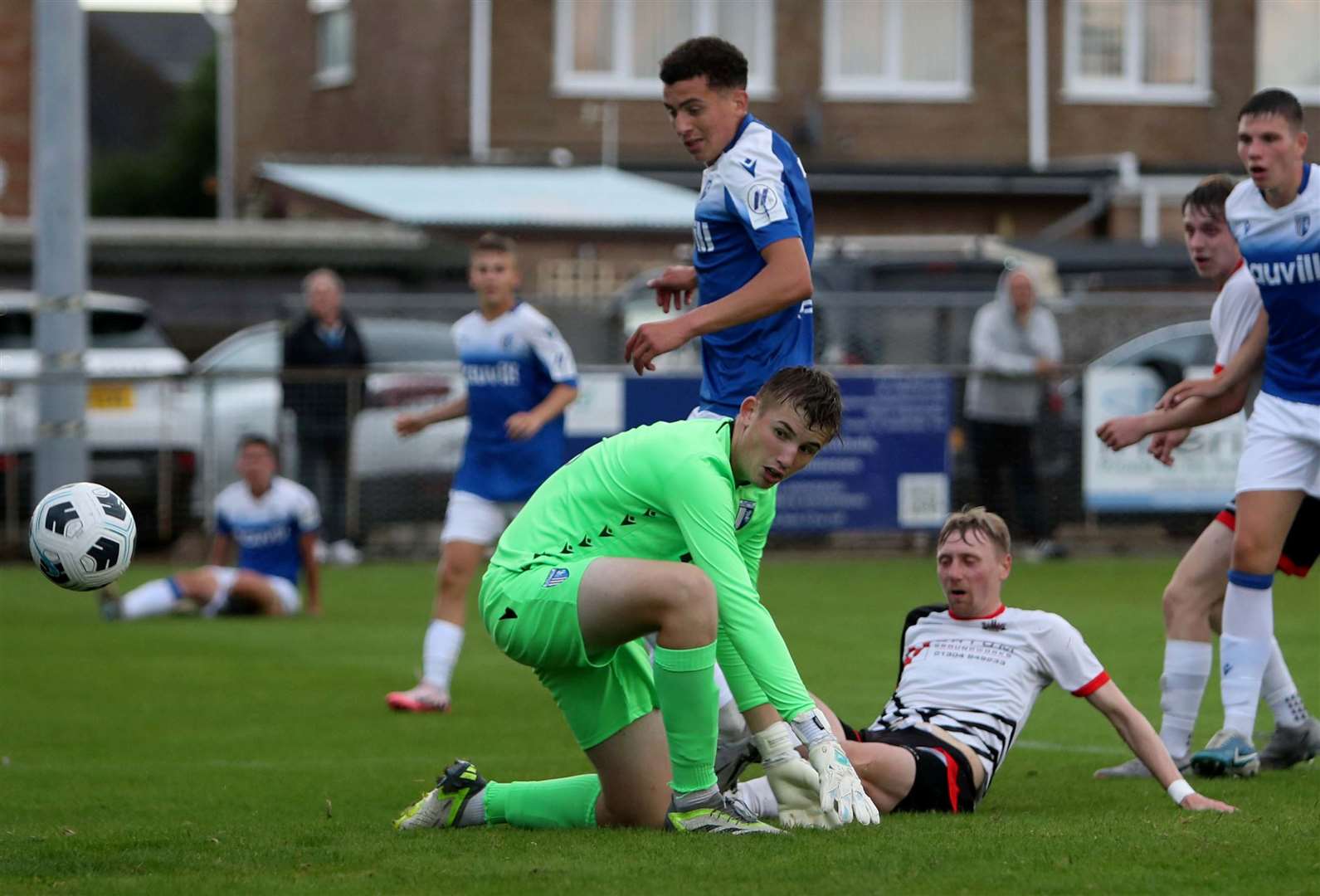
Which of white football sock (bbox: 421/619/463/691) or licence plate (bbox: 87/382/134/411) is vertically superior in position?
licence plate (bbox: 87/382/134/411)

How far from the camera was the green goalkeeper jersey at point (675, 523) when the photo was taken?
223 inches

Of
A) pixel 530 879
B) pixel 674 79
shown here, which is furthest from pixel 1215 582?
pixel 530 879

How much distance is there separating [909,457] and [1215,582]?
10.3 meters

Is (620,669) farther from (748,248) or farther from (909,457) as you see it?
(909,457)

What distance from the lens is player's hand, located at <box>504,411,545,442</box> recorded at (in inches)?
393

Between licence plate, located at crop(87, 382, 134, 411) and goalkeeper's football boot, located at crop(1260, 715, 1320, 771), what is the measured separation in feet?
40.1

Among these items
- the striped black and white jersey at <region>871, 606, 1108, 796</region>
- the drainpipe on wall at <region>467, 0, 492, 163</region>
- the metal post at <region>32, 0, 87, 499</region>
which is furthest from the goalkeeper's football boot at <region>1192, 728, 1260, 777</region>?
the drainpipe on wall at <region>467, 0, 492, 163</region>

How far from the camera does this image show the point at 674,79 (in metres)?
6.95

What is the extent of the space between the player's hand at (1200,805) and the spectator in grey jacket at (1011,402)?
11.4 metres

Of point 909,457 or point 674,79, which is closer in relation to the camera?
point 674,79

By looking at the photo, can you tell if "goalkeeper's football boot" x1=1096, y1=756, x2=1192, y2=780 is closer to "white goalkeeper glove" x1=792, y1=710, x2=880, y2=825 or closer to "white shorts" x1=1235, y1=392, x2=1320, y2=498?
"white shorts" x1=1235, y1=392, x2=1320, y2=498

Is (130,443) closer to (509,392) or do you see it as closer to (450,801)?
(509,392)

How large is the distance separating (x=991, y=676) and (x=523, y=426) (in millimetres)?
3764

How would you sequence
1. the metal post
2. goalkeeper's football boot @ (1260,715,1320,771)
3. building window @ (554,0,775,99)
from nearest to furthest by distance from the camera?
goalkeeper's football boot @ (1260,715,1320,771)
the metal post
building window @ (554,0,775,99)
